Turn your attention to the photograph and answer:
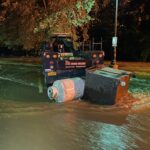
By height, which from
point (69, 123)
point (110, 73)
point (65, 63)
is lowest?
point (69, 123)

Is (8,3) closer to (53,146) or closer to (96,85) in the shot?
(96,85)

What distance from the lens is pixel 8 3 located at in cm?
2059

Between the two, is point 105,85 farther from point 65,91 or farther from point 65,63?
point 65,63

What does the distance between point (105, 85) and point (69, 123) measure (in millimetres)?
2599

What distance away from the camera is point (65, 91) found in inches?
514

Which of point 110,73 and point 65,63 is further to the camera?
point 65,63

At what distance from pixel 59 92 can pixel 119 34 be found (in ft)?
58.8

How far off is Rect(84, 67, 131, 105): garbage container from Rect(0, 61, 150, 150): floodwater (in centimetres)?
33

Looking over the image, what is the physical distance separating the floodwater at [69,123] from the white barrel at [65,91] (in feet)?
0.73

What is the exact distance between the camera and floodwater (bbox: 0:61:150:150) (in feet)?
28.2

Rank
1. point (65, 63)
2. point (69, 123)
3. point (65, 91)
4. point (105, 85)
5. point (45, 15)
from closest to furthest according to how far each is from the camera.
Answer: point (69, 123) < point (105, 85) < point (65, 91) < point (65, 63) < point (45, 15)

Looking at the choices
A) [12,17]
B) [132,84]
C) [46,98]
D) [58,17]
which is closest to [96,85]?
[46,98]

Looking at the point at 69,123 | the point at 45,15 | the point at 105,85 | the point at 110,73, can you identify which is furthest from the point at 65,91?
the point at 45,15

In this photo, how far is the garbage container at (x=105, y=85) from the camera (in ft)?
41.4
